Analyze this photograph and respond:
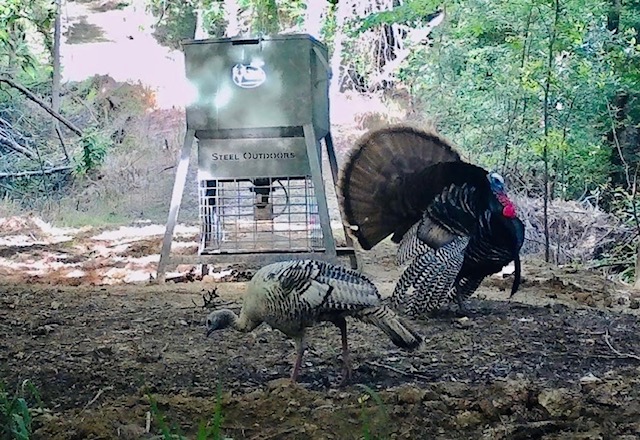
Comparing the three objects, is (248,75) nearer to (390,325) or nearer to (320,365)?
(320,365)

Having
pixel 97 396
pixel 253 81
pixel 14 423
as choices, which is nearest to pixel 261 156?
pixel 253 81

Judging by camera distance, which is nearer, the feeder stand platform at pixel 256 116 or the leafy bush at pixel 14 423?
the leafy bush at pixel 14 423

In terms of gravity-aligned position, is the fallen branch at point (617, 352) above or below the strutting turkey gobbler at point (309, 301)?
below

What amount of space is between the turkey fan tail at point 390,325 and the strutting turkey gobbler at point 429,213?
→ 48.2 inches

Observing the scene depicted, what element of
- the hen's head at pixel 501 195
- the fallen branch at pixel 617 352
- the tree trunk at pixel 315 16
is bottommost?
the fallen branch at pixel 617 352

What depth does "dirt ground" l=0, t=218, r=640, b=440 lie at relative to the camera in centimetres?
249

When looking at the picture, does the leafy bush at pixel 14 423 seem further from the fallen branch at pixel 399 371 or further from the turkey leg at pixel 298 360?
the fallen branch at pixel 399 371

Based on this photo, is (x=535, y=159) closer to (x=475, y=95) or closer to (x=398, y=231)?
(x=475, y=95)

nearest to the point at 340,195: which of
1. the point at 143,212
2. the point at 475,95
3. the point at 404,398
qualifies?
the point at 404,398

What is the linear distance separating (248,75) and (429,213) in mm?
2067

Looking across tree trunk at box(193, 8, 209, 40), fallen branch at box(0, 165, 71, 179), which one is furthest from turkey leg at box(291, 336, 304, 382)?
tree trunk at box(193, 8, 209, 40)

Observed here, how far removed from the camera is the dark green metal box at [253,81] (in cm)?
653

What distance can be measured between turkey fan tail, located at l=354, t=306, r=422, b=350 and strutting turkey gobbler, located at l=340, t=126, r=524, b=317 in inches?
48.2

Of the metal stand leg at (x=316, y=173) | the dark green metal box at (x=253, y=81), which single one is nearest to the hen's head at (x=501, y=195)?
the metal stand leg at (x=316, y=173)
